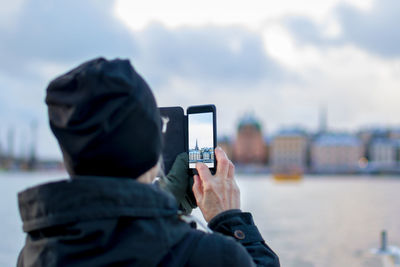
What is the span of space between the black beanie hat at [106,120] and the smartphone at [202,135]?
197 millimetres

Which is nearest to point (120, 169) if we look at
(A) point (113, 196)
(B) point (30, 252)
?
(A) point (113, 196)

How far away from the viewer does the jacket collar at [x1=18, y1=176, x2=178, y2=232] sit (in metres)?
0.66

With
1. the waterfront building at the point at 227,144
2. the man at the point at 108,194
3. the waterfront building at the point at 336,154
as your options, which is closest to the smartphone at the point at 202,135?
the man at the point at 108,194

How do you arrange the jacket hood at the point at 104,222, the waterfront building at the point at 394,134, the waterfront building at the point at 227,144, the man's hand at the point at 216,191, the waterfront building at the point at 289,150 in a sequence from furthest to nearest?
the waterfront building at the point at 394,134, the waterfront building at the point at 227,144, the waterfront building at the point at 289,150, the man's hand at the point at 216,191, the jacket hood at the point at 104,222

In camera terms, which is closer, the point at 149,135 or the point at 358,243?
the point at 149,135

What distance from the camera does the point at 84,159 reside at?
0.69 meters

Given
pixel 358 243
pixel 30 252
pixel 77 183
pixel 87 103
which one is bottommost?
pixel 358 243

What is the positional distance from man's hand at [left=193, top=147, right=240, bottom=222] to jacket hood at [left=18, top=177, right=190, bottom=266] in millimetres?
136

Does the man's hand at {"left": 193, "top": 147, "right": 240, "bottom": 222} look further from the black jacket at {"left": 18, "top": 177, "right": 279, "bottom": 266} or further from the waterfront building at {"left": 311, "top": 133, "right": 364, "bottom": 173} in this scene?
the waterfront building at {"left": 311, "top": 133, "right": 364, "bottom": 173}

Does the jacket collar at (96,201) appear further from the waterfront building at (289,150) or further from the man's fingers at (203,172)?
the waterfront building at (289,150)

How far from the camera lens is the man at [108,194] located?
26.0 inches

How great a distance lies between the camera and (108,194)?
664 mm

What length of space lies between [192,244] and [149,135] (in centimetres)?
17

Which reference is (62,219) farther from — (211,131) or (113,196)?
(211,131)
